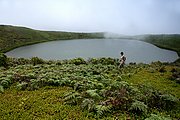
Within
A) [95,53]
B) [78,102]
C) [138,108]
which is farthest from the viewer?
[95,53]

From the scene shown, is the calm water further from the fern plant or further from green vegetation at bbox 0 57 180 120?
the fern plant

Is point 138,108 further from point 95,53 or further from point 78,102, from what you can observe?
point 95,53

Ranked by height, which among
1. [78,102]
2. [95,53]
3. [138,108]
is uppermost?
[138,108]

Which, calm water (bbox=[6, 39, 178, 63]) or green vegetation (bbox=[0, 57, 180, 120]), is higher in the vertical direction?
green vegetation (bbox=[0, 57, 180, 120])

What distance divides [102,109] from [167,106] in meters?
4.79

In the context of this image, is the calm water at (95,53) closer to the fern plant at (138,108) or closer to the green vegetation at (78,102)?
the green vegetation at (78,102)


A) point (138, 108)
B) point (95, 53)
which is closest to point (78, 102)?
point (138, 108)

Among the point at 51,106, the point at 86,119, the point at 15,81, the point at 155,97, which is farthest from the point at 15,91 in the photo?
the point at 155,97

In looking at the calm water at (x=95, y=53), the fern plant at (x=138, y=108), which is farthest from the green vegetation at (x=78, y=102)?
the calm water at (x=95, y=53)

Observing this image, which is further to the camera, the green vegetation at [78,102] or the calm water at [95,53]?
the calm water at [95,53]

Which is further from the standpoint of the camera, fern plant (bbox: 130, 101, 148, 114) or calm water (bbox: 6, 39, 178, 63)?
calm water (bbox: 6, 39, 178, 63)

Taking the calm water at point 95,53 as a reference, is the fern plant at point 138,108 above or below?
above

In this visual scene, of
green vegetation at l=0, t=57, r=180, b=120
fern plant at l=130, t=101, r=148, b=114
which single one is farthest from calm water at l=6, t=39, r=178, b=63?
fern plant at l=130, t=101, r=148, b=114

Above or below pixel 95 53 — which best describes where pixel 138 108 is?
above
